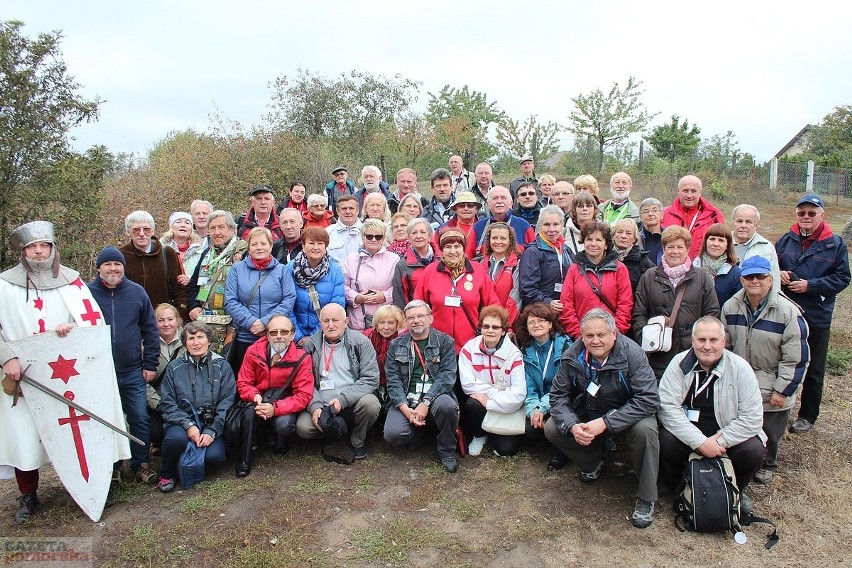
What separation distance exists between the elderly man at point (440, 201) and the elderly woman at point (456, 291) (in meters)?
1.73

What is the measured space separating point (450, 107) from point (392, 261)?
77.4 ft

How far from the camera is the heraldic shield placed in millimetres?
3996

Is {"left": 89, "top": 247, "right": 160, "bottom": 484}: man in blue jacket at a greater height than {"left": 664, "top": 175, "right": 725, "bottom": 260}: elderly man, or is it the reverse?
{"left": 664, "top": 175, "right": 725, "bottom": 260}: elderly man

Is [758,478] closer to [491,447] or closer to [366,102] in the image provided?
[491,447]

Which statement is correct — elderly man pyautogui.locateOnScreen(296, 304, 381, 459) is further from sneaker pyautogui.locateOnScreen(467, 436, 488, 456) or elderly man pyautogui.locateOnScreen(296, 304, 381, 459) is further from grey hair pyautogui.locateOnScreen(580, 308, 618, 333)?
grey hair pyautogui.locateOnScreen(580, 308, 618, 333)

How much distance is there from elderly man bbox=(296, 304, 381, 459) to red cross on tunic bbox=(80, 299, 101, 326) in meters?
1.59

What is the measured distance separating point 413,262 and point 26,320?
10.1ft

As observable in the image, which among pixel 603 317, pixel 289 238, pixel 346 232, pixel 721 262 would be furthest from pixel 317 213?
pixel 721 262

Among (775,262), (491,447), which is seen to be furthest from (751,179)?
(491,447)

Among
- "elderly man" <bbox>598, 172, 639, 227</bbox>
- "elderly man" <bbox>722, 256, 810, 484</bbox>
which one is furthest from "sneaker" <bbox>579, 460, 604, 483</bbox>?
"elderly man" <bbox>598, 172, 639, 227</bbox>

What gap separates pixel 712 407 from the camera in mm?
4023

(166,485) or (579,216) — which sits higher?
(579,216)

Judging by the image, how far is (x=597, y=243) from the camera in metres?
4.91

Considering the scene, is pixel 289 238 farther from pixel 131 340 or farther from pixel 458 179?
pixel 458 179
